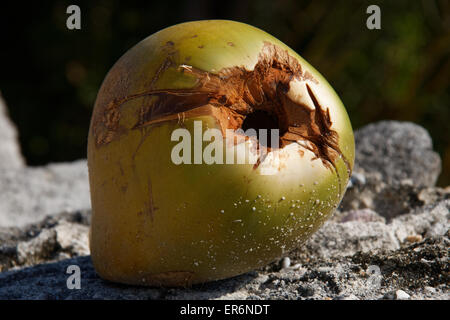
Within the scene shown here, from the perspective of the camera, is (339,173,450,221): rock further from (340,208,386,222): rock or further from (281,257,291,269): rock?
(281,257,291,269): rock

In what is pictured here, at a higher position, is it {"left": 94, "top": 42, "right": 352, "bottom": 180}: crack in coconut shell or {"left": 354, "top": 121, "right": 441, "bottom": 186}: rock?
{"left": 94, "top": 42, "right": 352, "bottom": 180}: crack in coconut shell

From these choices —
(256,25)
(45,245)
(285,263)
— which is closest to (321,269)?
(285,263)

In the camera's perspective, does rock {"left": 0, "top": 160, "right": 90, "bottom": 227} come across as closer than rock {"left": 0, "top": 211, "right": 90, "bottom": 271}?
No

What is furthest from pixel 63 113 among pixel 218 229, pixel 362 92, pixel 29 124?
pixel 218 229

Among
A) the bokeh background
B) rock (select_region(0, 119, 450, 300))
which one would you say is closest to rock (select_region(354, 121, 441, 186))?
rock (select_region(0, 119, 450, 300))

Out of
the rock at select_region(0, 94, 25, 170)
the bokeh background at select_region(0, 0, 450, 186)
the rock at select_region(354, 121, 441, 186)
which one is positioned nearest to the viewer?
the rock at select_region(354, 121, 441, 186)

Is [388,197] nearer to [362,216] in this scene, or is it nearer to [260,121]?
[362,216]
